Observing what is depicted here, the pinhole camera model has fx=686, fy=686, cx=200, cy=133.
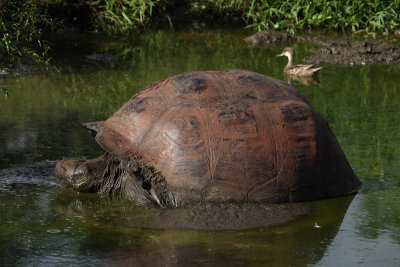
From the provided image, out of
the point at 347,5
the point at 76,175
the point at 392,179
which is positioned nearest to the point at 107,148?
the point at 76,175

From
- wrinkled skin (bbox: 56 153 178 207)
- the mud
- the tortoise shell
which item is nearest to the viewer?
the mud

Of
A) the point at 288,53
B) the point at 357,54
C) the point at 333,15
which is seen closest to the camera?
the point at 288,53

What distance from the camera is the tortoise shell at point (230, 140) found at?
207 inches

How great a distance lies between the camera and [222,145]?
207 inches

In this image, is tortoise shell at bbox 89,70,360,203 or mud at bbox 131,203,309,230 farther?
tortoise shell at bbox 89,70,360,203

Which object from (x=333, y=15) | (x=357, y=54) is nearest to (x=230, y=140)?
(x=357, y=54)

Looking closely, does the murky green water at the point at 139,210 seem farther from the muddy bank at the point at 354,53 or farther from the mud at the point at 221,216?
the muddy bank at the point at 354,53

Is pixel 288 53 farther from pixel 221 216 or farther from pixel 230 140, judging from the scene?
pixel 221 216

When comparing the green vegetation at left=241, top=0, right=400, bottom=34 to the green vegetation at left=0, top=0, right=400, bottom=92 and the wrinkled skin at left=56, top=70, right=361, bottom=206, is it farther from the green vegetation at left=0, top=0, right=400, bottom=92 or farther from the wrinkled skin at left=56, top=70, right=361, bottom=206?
the wrinkled skin at left=56, top=70, right=361, bottom=206

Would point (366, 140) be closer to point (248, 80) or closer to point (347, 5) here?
point (248, 80)

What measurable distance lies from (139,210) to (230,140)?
0.90 metres

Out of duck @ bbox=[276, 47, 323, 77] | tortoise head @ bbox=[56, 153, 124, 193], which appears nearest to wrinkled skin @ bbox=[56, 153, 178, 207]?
tortoise head @ bbox=[56, 153, 124, 193]

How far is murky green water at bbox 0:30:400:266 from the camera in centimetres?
455

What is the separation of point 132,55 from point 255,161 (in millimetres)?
6542
